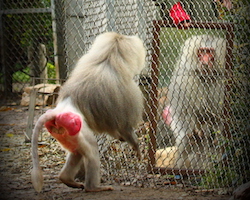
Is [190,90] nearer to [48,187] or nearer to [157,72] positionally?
[157,72]

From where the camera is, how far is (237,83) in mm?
3871

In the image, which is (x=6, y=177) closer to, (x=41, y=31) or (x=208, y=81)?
(x=208, y=81)

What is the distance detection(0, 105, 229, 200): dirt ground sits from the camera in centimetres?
360

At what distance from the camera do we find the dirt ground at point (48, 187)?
142 inches

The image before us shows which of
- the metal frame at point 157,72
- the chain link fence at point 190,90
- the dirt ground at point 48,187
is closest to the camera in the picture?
the dirt ground at point 48,187

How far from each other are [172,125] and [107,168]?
1.10 metres

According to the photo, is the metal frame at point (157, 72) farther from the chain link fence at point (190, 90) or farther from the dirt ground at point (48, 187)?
the dirt ground at point (48, 187)

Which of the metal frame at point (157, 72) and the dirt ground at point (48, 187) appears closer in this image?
the dirt ground at point (48, 187)

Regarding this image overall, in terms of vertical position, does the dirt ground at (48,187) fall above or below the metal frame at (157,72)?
below

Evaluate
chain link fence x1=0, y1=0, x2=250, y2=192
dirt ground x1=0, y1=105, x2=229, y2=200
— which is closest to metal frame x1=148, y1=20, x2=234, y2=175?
chain link fence x1=0, y1=0, x2=250, y2=192

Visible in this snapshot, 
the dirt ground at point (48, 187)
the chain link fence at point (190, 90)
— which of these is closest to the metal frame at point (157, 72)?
the chain link fence at point (190, 90)

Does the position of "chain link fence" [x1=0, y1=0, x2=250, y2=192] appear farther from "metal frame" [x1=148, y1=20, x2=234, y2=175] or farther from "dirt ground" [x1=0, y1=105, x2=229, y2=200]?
"dirt ground" [x1=0, y1=105, x2=229, y2=200]

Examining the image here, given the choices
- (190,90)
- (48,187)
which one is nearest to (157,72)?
(190,90)

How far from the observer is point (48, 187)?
399 centimetres
